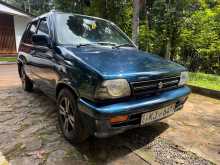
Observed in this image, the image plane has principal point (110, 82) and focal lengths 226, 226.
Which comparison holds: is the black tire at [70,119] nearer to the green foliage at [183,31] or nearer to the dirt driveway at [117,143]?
the dirt driveway at [117,143]

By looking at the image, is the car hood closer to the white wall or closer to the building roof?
the building roof

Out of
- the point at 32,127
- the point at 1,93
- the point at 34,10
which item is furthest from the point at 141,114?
the point at 34,10

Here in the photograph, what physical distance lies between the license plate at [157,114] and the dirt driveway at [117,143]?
0.42 m

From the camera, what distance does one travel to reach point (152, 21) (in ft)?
31.9

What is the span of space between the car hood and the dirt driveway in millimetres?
944

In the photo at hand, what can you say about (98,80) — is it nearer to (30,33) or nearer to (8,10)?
(30,33)

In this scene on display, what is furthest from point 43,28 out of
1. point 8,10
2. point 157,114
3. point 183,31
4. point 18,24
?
point 18,24

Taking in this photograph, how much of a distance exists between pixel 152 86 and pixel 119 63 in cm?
47

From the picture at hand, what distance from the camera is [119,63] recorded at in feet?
8.82

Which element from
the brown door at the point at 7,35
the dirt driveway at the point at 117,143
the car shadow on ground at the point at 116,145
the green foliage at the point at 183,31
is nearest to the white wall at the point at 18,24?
the brown door at the point at 7,35

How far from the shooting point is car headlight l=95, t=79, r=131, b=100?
7.47ft

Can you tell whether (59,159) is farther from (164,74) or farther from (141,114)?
(164,74)

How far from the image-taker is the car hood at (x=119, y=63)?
243cm

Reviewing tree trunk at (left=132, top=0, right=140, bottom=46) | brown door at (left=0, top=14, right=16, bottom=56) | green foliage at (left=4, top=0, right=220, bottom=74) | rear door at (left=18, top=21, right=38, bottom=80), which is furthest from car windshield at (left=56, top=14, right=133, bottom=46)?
brown door at (left=0, top=14, right=16, bottom=56)
